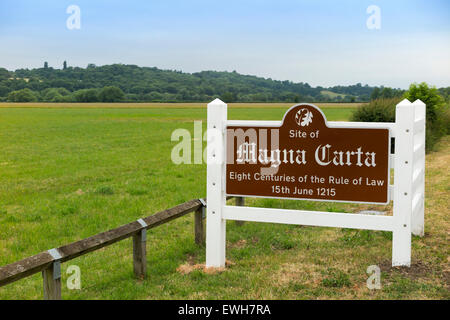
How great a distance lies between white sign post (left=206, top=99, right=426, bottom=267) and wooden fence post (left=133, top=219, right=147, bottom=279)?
0.75 metres

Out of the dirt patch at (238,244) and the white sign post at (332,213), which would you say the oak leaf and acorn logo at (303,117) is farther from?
the dirt patch at (238,244)

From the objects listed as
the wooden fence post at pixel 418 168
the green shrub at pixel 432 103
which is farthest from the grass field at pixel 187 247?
the green shrub at pixel 432 103

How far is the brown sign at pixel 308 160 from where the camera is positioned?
17.7 feet

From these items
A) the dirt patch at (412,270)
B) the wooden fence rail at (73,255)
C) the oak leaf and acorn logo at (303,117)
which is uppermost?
the oak leaf and acorn logo at (303,117)

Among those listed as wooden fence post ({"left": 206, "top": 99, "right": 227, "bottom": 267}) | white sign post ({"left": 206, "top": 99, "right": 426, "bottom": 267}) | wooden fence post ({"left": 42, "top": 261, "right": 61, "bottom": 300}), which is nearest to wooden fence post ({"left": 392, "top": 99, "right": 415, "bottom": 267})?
white sign post ({"left": 206, "top": 99, "right": 426, "bottom": 267})

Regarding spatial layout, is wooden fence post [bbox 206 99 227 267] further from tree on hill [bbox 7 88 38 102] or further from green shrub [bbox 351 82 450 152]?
tree on hill [bbox 7 88 38 102]

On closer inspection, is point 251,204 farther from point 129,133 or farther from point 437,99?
point 129,133

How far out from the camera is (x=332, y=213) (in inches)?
214

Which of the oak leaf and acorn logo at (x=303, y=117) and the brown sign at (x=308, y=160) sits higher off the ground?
the oak leaf and acorn logo at (x=303, y=117)

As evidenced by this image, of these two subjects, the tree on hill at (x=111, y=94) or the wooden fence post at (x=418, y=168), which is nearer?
the wooden fence post at (x=418, y=168)

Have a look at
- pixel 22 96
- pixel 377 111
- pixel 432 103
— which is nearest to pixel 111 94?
pixel 22 96

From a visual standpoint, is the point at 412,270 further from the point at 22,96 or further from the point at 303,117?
the point at 22,96

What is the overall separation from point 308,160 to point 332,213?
63cm
